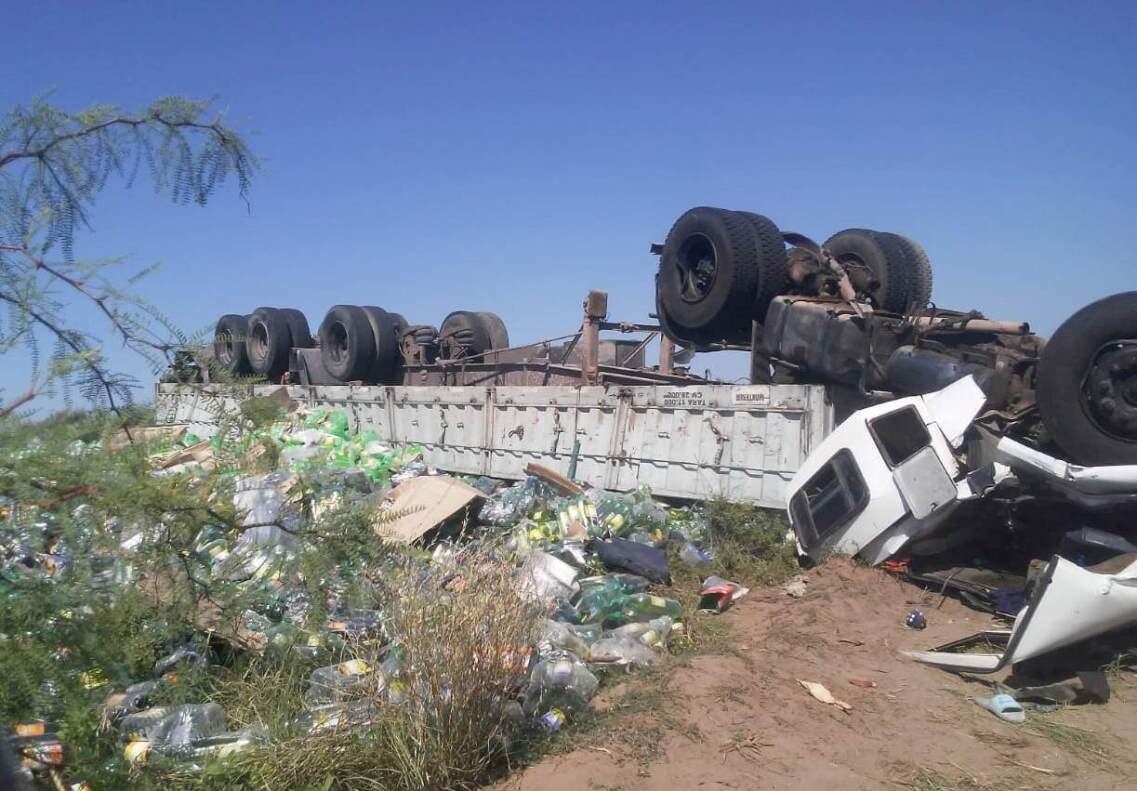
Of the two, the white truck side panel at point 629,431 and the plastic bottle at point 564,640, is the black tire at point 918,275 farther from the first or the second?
the plastic bottle at point 564,640

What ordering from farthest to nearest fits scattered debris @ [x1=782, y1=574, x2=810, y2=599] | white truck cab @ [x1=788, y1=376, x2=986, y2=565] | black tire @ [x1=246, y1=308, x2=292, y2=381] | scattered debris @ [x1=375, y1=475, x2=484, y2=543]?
black tire @ [x1=246, y1=308, x2=292, y2=381], scattered debris @ [x1=375, y1=475, x2=484, y2=543], scattered debris @ [x1=782, y1=574, x2=810, y2=599], white truck cab @ [x1=788, y1=376, x2=986, y2=565]

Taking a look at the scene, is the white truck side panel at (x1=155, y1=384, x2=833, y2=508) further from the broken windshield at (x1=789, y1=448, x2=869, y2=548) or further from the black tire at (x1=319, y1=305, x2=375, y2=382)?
the black tire at (x1=319, y1=305, x2=375, y2=382)

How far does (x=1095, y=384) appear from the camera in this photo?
5.68 m

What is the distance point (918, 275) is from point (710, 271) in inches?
75.1

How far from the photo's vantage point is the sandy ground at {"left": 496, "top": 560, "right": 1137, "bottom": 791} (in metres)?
3.78

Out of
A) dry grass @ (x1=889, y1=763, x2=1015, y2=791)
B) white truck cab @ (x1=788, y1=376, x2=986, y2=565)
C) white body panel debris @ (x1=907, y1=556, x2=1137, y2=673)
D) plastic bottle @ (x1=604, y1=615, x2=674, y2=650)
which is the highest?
white truck cab @ (x1=788, y1=376, x2=986, y2=565)

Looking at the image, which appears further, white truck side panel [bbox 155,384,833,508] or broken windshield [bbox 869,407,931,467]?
white truck side panel [bbox 155,384,833,508]

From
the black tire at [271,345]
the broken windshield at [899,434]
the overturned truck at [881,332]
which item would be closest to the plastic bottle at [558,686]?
the broken windshield at [899,434]

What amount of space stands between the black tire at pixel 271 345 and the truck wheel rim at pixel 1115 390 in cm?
1171

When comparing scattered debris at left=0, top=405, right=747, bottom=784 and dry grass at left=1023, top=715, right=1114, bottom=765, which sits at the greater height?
scattered debris at left=0, top=405, right=747, bottom=784

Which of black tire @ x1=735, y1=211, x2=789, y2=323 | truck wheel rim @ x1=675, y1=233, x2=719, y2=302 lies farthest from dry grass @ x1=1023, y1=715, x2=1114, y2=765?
truck wheel rim @ x1=675, y1=233, x2=719, y2=302

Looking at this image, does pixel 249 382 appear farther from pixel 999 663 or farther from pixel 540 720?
pixel 999 663

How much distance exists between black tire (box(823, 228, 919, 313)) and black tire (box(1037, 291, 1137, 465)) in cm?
274

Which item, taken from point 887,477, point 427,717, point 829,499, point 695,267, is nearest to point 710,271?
point 695,267
